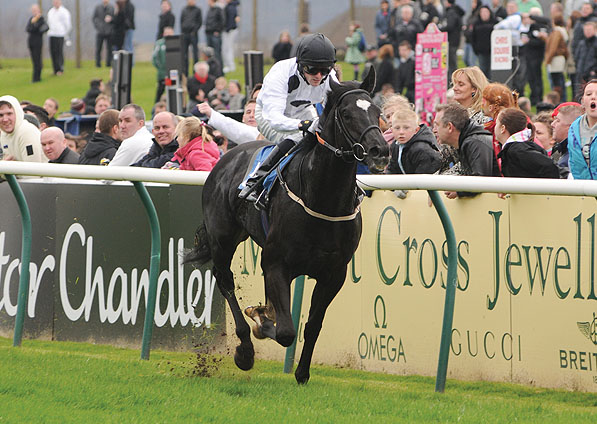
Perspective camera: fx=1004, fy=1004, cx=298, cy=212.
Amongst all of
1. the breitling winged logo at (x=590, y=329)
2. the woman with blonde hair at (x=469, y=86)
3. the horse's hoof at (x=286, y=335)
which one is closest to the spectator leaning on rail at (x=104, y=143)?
the woman with blonde hair at (x=469, y=86)

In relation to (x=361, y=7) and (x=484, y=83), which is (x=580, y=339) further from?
(x=361, y=7)

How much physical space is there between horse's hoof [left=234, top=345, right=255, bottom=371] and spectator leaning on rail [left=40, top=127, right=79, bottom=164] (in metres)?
4.27

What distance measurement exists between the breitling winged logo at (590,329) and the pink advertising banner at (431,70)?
7583 millimetres

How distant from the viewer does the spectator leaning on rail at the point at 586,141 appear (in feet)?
21.6

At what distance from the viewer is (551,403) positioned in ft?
17.3

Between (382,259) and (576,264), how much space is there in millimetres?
1399

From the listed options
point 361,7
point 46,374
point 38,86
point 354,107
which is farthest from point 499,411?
point 361,7

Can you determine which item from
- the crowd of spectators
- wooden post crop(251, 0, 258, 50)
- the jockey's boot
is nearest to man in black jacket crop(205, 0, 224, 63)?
the crowd of spectators

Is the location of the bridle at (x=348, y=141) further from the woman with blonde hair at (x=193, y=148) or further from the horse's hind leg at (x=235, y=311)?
the woman with blonde hair at (x=193, y=148)

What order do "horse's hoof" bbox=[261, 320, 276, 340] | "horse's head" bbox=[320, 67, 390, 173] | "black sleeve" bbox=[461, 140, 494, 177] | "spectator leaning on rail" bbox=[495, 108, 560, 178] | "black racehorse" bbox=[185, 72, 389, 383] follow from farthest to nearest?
"black sleeve" bbox=[461, 140, 494, 177], "spectator leaning on rail" bbox=[495, 108, 560, 178], "horse's hoof" bbox=[261, 320, 276, 340], "black racehorse" bbox=[185, 72, 389, 383], "horse's head" bbox=[320, 67, 390, 173]

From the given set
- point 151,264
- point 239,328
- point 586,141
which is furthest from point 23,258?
point 586,141

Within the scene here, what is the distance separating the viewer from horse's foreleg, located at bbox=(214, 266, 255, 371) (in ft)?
20.4

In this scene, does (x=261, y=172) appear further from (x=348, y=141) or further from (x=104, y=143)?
(x=104, y=143)

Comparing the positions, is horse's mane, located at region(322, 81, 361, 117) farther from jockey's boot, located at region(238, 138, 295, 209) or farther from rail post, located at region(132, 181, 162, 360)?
A: rail post, located at region(132, 181, 162, 360)
